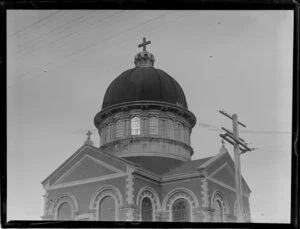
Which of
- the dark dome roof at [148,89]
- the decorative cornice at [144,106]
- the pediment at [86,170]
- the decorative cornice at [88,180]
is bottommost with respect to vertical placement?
the decorative cornice at [88,180]

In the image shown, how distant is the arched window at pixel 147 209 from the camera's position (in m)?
25.1

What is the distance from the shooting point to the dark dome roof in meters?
30.1

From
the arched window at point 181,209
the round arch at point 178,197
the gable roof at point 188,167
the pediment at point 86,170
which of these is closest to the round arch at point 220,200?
the round arch at point 178,197

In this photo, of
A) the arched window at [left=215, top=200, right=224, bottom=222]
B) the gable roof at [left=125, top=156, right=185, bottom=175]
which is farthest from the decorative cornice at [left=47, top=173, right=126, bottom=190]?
the arched window at [left=215, top=200, right=224, bottom=222]

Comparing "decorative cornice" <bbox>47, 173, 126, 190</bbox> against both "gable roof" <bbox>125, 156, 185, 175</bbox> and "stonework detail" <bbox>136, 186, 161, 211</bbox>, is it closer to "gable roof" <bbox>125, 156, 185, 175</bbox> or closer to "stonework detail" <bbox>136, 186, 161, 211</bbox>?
"stonework detail" <bbox>136, 186, 161, 211</bbox>

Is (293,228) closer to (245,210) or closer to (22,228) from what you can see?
(22,228)

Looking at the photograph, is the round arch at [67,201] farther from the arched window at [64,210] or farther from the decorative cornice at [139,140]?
the decorative cornice at [139,140]

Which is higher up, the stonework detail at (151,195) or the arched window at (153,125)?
the arched window at (153,125)

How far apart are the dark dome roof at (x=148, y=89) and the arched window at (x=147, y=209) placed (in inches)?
264

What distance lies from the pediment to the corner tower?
3.42m
